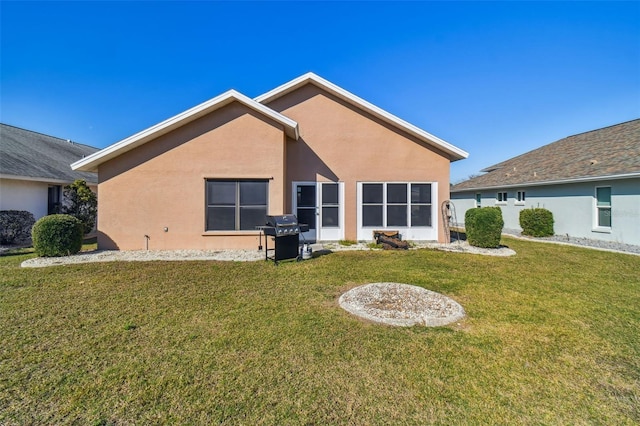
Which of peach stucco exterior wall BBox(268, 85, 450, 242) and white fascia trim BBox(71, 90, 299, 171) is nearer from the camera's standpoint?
white fascia trim BBox(71, 90, 299, 171)

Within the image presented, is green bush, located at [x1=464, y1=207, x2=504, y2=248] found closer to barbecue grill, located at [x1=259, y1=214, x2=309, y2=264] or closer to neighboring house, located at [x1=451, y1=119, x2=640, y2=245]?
neighboring house, located at [x1=451, y1=119, x2=640, y2=245]

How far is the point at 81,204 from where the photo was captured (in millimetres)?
12562

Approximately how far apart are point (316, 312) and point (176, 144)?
8.03m

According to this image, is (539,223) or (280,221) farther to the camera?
(539,223)

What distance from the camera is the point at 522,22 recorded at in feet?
34.5

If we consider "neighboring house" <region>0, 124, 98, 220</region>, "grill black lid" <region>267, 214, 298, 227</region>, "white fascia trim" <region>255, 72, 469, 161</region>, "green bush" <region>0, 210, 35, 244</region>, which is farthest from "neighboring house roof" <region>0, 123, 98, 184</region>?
"grill black lid" <region>267, 214, 298, 227</region>

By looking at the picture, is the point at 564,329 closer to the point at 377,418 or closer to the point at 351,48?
the point at 377,418

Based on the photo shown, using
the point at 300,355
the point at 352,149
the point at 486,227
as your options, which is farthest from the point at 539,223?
the point at 300,355

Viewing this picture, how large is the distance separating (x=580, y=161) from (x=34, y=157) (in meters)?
29.1

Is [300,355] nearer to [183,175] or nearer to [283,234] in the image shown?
[283,234]

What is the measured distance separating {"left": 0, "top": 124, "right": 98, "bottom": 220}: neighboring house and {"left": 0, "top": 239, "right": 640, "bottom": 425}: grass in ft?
28.1

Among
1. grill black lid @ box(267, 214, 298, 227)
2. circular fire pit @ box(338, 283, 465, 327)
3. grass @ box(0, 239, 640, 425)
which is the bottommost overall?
grass @ box(0, 239, 640, 425)

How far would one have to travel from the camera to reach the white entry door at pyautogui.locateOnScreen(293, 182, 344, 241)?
1095 centimetres

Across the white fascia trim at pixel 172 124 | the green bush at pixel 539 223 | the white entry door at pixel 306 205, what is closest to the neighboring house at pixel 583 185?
the green bush at pixel 539 223
